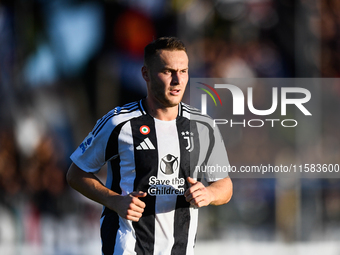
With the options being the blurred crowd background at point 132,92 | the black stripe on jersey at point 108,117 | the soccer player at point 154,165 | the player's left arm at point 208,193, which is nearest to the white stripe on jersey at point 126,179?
the soccer player at point 154,165

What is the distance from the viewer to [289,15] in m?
4.97

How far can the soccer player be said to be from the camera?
252 centimetres

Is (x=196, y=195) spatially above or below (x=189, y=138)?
below

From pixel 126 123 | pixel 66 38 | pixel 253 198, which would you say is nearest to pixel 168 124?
pixel 126 123

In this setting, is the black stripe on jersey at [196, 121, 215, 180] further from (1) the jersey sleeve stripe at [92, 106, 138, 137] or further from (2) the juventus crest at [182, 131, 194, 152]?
(1) the jersey sleeve stripe at [92, 106, 138, 137]

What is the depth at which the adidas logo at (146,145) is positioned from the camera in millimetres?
2602

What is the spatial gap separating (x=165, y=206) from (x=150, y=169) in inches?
→ 8.9

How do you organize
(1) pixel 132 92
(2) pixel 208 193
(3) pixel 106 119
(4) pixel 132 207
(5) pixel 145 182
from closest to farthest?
1. (4) pixel 132 207
2. (2) pixel 208 193
3. (5) pixel 145 182
4. (3) pixel 106 119
5. (1) pixel 132 92

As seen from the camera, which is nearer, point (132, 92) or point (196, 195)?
point (196, 195)

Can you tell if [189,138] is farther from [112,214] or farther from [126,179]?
[112,214]

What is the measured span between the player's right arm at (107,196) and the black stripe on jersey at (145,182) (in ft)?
0.56

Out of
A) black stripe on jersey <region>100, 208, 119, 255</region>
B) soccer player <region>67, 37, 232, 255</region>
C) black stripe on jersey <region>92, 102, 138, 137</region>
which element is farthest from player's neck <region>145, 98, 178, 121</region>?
black stripe on jersey <region>100, 208, 119, 255</region>

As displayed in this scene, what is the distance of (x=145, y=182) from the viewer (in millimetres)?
2549

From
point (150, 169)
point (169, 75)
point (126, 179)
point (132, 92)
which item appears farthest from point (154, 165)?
point (132, 92)
